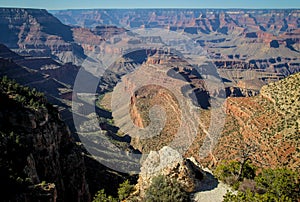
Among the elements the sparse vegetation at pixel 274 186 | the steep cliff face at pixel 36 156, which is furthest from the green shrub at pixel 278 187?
the steep cliff face at pixel 36 156

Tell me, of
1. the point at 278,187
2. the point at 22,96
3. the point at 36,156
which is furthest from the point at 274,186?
the point at 22,96

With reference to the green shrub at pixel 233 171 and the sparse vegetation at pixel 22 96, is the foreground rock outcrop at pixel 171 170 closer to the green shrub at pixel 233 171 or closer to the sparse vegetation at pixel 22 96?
the green shrub at pixel 233 171

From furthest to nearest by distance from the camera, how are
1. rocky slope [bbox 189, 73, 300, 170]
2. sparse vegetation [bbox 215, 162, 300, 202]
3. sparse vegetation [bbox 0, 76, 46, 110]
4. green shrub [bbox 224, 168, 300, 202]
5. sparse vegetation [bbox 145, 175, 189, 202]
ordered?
rocky slope [bbox 189, 73, 300, 170], sparse vegetation [bbox 0, 76, 46, 110], sparse vegetation [bbox 215, 162, 300, 202], green shrub [bbox 224, 168, 300, 202], sparse vegetation [bbox 145, 175, 189, 202]

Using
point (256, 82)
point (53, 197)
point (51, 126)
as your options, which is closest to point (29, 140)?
point (51, 126)

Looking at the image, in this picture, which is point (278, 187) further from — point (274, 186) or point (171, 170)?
point (171, 170)

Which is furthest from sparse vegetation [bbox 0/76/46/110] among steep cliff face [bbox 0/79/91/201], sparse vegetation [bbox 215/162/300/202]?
sparse vegetation [bbox 215/162/300/202]

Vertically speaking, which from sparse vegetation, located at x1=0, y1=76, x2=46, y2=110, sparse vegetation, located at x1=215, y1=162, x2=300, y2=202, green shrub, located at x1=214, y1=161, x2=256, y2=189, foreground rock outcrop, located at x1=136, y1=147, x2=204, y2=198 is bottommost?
green shrub, located at x1=214, y1=161, x2=256, y2=189

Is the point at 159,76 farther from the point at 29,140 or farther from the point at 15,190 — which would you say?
the point at 15,190

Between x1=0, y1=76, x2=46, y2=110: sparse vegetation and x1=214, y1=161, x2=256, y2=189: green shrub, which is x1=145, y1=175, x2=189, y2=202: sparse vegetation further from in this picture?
x1=0, y1=76, x2=46, y2=110: sparse vegetation
